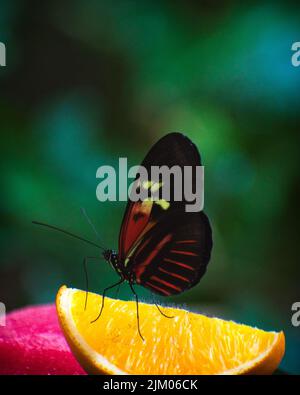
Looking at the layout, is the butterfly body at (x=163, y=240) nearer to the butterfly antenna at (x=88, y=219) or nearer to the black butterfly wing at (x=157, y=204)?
the black butterfly wing at (x=157, y=204)

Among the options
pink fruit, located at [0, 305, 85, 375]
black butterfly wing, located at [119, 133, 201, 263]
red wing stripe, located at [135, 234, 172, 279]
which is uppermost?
black butterfly wing, located at [119, 133, 201, 263]

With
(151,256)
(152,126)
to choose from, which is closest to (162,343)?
(151,256)

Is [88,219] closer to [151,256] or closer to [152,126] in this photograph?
[152,126]

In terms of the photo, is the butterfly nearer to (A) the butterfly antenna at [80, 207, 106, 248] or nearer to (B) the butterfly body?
(B) the butterfly body

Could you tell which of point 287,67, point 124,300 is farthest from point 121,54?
point 124,300

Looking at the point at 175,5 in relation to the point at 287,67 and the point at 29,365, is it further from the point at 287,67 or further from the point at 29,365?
the point at 29,365

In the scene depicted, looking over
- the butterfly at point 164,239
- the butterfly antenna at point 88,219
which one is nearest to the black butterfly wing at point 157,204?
the butterfly at point 164,239

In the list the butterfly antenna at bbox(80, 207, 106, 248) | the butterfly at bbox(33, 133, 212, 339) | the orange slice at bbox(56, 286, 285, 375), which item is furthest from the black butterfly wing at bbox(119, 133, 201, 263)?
the butterfly antenna at bbox(80, 207, 106, 248)

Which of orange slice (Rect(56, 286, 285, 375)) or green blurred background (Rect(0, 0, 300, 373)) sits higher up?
green blurred background (Rect(0, 0, 300, 373))
